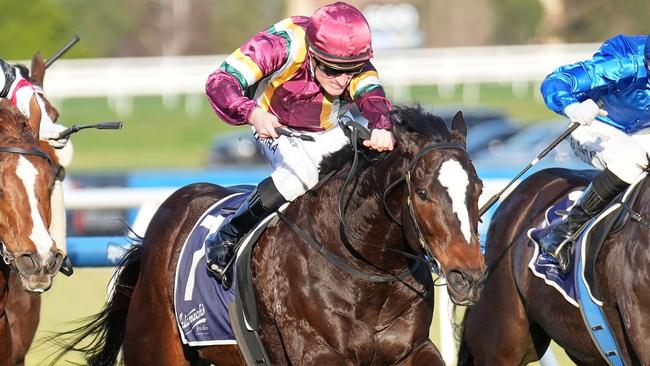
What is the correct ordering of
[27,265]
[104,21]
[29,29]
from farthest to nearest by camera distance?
[104,21] → [29,29] → [27,265]

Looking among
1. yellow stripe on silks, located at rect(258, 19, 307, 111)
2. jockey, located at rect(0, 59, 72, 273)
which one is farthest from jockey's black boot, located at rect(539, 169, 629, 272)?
jockey, located at rect(0, 59, 72, 273)

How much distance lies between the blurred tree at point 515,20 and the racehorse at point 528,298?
101 ft

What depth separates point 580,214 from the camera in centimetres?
534

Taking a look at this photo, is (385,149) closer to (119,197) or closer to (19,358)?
(19,358)

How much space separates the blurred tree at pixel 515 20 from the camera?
37000mm

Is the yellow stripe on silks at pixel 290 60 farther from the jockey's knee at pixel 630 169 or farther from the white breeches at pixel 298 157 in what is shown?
the jockey's knee at pixel 630 169

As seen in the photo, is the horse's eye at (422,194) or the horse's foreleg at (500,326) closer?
the horse's eye at (422,194)

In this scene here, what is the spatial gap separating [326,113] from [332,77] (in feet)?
0.76

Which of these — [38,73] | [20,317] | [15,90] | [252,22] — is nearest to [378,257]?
[15,90]

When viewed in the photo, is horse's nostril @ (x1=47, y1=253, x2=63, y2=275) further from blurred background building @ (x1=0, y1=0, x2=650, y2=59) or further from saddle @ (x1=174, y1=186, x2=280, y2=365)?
blurred background building @ (x1=0, y1=0, x2=650, y2=59)

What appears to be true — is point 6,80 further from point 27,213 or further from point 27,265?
point 27,265

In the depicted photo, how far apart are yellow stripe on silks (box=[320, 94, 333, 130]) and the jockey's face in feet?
0.25

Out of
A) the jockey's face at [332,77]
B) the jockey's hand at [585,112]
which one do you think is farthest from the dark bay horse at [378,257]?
the jockey's hand at [585,112]

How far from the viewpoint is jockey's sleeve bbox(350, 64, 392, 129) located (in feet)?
15.6
